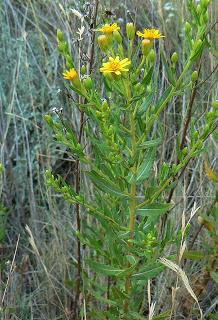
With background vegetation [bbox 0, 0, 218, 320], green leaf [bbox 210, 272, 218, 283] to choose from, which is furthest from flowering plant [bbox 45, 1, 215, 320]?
background vegetation [bbox 0, 0, 218, 320]

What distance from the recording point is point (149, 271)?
1.50 metres

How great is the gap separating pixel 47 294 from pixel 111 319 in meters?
0.55

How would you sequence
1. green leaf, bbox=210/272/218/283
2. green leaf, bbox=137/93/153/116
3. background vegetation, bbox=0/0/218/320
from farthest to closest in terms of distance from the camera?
background vegetation, bbox=0/0/218/320
green leaf, bbox=210/272/218/283
green leaf, bbox=137/93/153/116

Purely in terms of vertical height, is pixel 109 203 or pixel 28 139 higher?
pixel 109 203

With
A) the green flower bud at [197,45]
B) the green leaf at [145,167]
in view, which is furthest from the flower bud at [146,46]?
the green leaf at [145,167]

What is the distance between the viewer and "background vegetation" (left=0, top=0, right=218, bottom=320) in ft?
6.82

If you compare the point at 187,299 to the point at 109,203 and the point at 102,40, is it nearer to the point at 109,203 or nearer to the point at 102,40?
the point at 109,203

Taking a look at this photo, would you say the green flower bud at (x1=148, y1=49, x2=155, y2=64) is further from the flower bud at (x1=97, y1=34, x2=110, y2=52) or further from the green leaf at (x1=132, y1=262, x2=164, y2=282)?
the green leaf at (x1=132, y1=262, x2=164, y2=282)

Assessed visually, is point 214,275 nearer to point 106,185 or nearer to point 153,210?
point 153,210

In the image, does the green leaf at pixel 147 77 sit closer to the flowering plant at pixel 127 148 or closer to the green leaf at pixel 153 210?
the flowering plant at pixel 127 148

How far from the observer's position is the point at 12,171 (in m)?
2.55

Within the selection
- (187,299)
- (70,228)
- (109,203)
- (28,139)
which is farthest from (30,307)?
(28,139)

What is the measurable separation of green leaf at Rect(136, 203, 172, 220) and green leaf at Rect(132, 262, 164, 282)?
14cm

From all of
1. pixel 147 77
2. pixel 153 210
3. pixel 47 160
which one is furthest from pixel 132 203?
pixel 47 160
